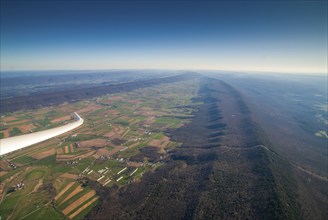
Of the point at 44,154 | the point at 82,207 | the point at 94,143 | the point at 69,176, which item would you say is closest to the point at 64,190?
the point at 69,176

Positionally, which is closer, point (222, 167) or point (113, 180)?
point (113, 180)

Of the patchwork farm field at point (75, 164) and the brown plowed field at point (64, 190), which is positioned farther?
the brown plowed field at point (64, 190)

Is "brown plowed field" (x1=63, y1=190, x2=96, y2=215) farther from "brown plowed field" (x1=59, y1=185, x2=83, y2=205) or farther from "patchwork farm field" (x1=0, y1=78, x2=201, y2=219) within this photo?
"brown plowed field" (x1=59, y1=185, x2=83, y2=205)

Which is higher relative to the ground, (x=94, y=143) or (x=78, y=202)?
(x=78, y=202)

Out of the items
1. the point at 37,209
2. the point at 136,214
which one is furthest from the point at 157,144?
the point at 37,209

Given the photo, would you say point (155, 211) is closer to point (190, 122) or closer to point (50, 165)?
point (50, 165)

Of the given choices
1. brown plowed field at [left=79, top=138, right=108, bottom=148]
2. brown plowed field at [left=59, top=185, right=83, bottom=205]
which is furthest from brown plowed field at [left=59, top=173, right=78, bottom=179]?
brown plowed field at [left=79, top=138, right=108, bottom=148]

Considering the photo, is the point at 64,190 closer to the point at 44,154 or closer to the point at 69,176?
the point at 69,176

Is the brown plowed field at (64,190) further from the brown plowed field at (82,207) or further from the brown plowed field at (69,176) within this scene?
the brown plowed field at (82,207)

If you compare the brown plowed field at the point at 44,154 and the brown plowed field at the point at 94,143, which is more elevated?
the brown plowed field at the point at 44,154

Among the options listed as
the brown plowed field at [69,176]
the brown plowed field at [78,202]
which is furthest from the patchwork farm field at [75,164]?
the brown plowed field at [69,176]

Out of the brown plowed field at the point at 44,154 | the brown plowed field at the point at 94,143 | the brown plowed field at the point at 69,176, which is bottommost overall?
the brown plowed field at the point at 94,143
